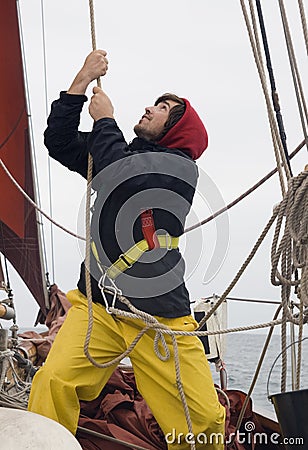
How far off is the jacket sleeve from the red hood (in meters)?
0.23

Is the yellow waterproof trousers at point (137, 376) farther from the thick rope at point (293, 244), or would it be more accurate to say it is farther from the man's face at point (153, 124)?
the man's face at point (153, 124)

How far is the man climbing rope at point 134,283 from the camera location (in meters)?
1.97

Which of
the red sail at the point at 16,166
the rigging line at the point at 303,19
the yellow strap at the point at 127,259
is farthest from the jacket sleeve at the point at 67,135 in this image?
the red sail at the point at 16,166

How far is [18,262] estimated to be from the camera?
170 inches

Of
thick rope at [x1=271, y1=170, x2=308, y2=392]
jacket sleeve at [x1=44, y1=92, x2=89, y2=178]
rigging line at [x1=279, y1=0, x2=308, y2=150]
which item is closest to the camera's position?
thick rope at [x1=271, y1=170, x2=308, y2=392]

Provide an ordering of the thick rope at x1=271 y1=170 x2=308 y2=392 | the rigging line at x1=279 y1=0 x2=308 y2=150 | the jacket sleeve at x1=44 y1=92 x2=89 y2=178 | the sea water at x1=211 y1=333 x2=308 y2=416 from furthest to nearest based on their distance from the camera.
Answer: the sea water at x1=211 y1=333 x2=308 y2=416 < the jacket sleeve at x1=44 y1=92 x2=89 y2=178 < the rigging line at x1=279 y1=0 x2=308 y2=150 < the thick rope at x1=271 y1=170 x2=308 y2=392

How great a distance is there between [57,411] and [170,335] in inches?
13.7

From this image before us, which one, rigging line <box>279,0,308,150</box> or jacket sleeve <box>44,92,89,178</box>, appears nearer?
rigging line <box>279,0,308,150</box>

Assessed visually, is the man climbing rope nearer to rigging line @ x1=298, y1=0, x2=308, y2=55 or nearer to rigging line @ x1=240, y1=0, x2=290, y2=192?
rigging line @ x1=240, y1=0, x2=290, y2=192

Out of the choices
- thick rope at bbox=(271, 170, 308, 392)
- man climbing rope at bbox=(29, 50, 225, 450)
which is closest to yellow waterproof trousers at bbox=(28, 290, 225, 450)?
man climbing rope at bbox=(29, 50, 225, 450)

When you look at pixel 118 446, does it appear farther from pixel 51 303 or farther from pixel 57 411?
pixel 51 303

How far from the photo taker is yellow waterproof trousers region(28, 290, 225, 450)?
1970 millimetres

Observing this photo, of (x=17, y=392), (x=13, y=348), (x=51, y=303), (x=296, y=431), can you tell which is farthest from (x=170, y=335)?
(x=51, y=303)

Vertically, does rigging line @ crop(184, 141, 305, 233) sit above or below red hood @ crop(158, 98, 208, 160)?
below
